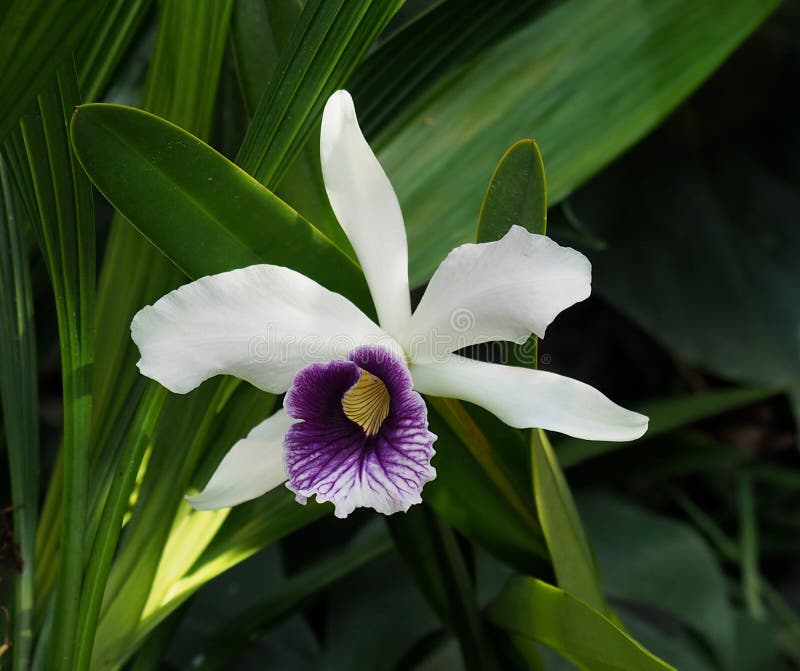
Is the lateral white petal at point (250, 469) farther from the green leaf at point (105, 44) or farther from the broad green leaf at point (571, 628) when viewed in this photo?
the green leaf at point (105, 44)

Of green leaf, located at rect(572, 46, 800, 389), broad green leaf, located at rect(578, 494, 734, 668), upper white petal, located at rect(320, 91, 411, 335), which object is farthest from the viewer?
green leaf, located at rect(572, 46, 800, 389)

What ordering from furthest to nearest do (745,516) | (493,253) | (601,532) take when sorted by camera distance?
(745,516), (601,532), (493,253)

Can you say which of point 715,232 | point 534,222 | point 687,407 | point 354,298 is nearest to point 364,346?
point 354,298

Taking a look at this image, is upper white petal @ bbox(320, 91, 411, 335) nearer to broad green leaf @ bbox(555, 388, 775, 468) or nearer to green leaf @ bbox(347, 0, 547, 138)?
green leaf @ bbox(347, 0, 547, 138)

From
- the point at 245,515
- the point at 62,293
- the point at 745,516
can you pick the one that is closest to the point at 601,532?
the point at 745,516

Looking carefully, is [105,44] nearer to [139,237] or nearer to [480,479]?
[139,237]

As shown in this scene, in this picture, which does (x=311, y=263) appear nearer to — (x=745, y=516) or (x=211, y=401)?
(x=211, y=401)

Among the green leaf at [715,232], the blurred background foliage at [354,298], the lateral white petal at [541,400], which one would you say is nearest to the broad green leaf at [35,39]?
the blurred background foliage at [354,298]

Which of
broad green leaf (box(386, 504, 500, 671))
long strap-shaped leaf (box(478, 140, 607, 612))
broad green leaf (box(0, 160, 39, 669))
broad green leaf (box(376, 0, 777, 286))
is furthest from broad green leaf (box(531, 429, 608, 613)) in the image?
broad green leaf (box(0, 160, 39, 669))
